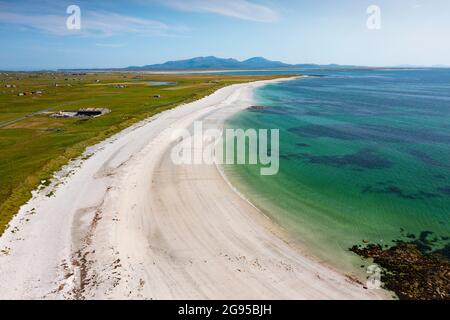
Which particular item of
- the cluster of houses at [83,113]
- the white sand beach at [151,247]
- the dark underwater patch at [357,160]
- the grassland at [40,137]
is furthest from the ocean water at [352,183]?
the cluster of houses at [83,113]

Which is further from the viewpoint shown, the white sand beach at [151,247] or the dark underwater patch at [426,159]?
the dark underwater patch at [426,159]

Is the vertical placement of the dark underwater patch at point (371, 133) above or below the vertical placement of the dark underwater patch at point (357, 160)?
above

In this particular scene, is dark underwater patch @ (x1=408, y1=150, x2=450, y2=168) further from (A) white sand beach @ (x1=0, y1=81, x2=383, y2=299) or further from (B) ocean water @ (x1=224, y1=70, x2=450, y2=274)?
(A) white sand beach @ (x1=0, y1=81, x2=383, y2=299)

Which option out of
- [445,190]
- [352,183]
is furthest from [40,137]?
[445,190]

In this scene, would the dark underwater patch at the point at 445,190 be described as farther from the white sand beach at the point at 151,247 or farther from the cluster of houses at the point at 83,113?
the cluster of houses at the point at 83,113
